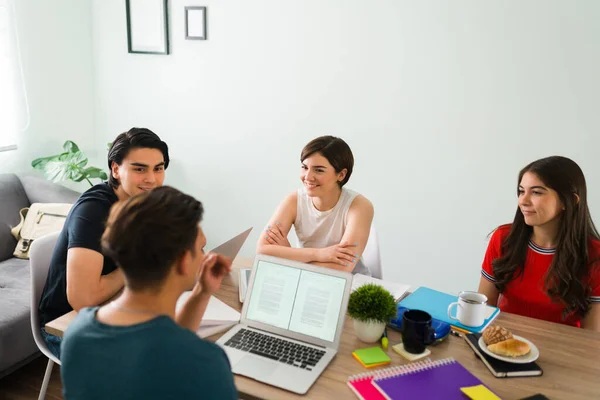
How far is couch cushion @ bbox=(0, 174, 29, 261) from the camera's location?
3217 millimetres

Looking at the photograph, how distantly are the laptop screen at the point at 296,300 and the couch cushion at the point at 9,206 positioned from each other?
2176 millimetres

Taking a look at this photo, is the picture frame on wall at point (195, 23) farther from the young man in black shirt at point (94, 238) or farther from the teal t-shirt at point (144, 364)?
the teal t-shirt at point (144, 364)

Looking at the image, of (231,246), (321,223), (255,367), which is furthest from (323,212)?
(255,367)

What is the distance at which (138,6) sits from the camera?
3.76 meters

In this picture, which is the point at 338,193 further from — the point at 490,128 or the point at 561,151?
the point at 561,151

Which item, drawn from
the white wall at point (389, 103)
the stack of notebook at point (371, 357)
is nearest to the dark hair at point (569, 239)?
the stack of notebook at point (371, 357)

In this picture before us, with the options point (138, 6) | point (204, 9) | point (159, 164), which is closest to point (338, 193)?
point (159, 164)

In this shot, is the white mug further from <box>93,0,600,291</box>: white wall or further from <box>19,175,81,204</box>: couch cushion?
<box>19,175,81,204</box>: couch cushion

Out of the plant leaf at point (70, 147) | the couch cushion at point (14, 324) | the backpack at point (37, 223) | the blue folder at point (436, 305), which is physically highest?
the plant leaf at point (70, 147)

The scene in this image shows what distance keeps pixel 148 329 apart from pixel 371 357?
667 mm

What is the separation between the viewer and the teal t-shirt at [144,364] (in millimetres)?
1059

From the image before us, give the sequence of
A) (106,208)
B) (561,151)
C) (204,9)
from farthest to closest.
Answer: (204,9) → (561,151) → (106,208)

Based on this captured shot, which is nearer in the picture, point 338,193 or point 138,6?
point 338,193

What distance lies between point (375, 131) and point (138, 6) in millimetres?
1822
